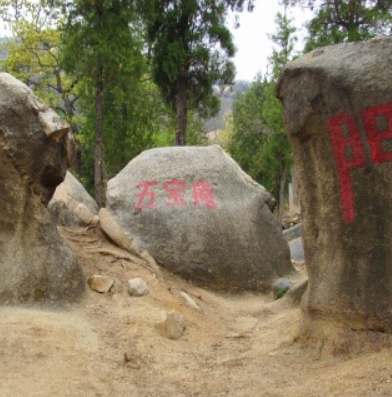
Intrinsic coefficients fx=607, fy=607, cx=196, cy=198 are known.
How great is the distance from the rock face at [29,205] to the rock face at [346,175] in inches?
88.7

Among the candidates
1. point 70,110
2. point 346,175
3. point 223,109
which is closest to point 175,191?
point 346,175

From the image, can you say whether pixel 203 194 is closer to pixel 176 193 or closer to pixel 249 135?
pixel 176 193

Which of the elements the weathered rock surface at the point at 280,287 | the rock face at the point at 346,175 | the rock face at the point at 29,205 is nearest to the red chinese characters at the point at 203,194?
the weathered rock surface at the point at 280,287

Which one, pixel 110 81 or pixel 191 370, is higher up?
pixel 110 81

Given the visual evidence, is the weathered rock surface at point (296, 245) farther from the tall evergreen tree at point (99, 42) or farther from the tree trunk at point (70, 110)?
the tree trunk at point (70, 110)

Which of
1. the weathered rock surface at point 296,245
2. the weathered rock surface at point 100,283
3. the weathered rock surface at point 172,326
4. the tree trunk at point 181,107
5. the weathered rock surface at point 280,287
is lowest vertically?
the weathered rock surface at point 296,245

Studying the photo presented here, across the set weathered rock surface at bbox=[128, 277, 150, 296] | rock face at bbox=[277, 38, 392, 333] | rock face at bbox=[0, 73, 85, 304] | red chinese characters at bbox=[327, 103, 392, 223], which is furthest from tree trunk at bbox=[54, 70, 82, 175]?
red chinese characters at bbox=[327, 103, 392, 223]

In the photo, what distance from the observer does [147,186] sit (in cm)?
846

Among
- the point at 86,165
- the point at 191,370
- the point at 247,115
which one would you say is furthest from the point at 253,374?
the point at 247,115

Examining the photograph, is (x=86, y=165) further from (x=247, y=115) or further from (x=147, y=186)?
(x=147, y=186)

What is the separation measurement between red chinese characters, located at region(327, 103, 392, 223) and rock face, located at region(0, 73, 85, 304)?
260 centimetres

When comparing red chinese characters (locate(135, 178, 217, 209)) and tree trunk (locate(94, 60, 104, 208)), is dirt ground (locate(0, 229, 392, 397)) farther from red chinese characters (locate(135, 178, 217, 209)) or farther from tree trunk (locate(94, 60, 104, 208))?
tree trunk (locate(94, 60, 104, 208))

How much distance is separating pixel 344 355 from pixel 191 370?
4.08 ft

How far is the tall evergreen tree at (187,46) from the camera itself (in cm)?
1390
